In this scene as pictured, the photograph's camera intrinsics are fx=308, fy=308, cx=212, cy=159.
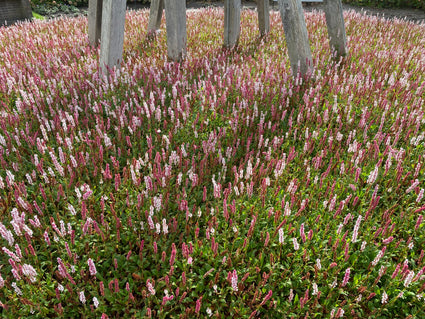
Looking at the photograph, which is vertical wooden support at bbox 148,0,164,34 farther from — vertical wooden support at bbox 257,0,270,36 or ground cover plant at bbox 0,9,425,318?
ground cover plant at bbox 0,9,425,318

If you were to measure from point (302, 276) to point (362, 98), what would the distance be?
9.33ft

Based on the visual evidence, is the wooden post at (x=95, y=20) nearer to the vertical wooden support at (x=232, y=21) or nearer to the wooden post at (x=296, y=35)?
the vertical wooden support at (x=232, y=21)

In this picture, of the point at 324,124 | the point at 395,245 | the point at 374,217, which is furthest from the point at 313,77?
the point at 395,245

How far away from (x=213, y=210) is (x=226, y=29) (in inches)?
201

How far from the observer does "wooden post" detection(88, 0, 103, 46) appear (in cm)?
650

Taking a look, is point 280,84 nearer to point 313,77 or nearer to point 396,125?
point 313,77

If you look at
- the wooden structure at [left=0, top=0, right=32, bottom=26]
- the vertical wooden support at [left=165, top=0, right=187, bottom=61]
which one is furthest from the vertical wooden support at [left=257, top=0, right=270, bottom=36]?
the wooden structure at [left=0, top=0, right=32, bottom=26]

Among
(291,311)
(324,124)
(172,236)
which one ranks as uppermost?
(324,124)

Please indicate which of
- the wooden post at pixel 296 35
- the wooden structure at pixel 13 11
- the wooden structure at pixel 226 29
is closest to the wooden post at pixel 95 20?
the wooden structure at pixel 226 29

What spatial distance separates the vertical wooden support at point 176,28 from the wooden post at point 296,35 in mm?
1704

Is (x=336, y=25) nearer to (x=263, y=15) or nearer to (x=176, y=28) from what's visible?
(x=263, y=15)

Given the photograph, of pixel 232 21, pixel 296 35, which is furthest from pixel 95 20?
pixel 296 35

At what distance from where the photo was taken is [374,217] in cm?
268

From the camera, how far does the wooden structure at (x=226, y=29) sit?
446cm
